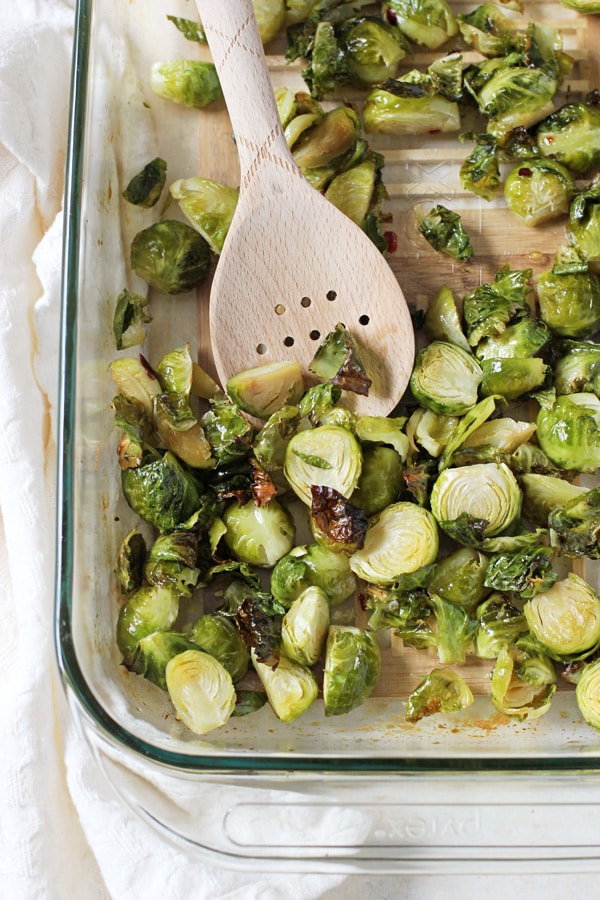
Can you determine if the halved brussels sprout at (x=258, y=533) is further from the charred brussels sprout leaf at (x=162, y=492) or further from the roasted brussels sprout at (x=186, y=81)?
the roasted brussels sprout at (x=186, y=81)

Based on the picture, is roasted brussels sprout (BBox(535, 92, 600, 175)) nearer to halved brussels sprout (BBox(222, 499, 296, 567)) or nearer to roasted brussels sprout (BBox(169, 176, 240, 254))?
roasted brussels sprout (BBox(169, 176, 240, 254))

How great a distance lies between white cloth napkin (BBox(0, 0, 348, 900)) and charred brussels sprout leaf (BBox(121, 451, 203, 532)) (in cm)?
31

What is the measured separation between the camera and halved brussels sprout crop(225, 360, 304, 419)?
2227 mm

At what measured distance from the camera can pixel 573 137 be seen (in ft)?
8.08

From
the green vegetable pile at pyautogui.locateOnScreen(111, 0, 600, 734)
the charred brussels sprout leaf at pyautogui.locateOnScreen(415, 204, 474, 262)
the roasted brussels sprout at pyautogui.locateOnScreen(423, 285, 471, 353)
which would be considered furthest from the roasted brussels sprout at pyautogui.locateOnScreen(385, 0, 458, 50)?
the roasted brussels sprout at pyautogui.locateOnScreen(423, 285, 471, 353)

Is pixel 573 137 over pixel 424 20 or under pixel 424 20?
under

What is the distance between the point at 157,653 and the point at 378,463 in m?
0.68

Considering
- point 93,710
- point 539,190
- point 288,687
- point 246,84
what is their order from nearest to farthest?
1. point 93,710
2. point 288,687
3. point 246,84
4. point 539,190

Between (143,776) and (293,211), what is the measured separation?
4.60 feet

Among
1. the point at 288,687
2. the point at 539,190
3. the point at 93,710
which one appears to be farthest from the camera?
the point at 539,190

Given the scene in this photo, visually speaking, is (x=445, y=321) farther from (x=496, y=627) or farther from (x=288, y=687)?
(x=288, y=687)

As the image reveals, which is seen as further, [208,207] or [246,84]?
[208,207]

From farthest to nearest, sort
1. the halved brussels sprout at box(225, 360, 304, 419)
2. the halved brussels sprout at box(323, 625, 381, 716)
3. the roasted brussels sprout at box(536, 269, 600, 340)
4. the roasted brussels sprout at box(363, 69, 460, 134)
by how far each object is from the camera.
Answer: the roasted brussels sprout at box(363, 69, 460, 134)
the roasted brussels sprout at box(536, 269, 600, 340)
the halved brussels sprout at box(225, 360, 304, 419)
the halved brussels sprout at box(323, 625, 381, 716)

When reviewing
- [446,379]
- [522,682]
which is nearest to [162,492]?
[446,379]
